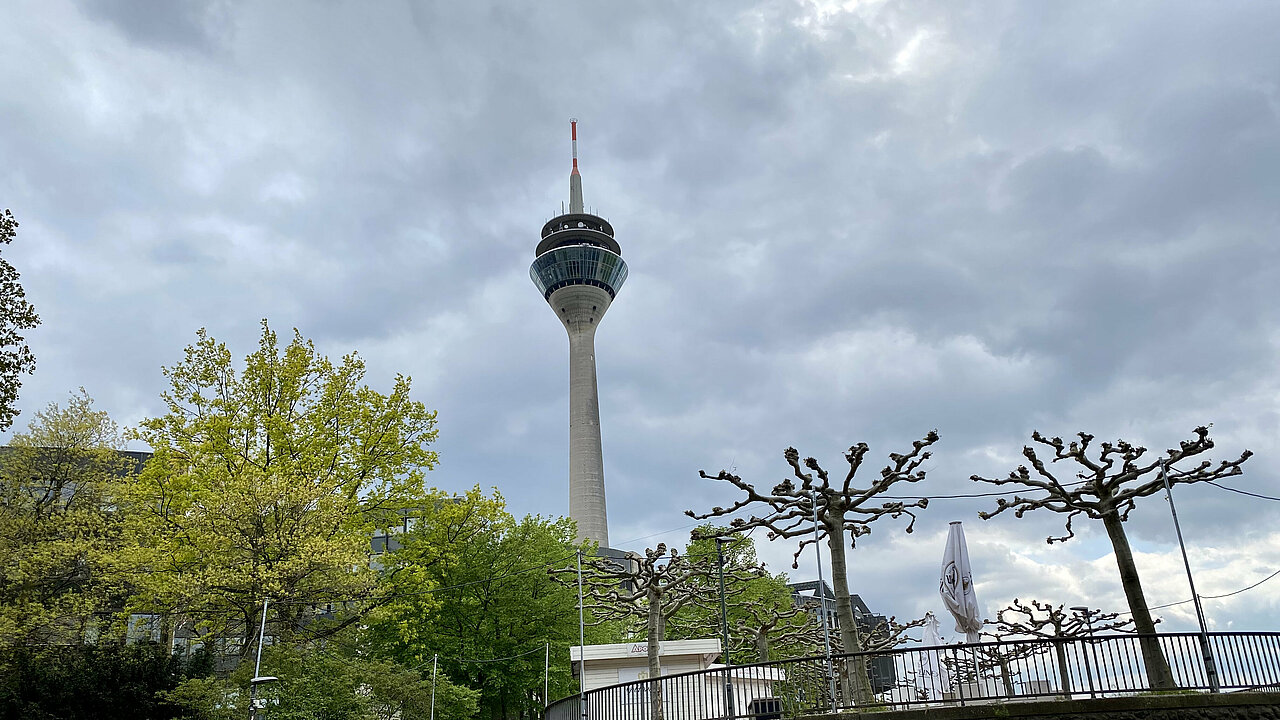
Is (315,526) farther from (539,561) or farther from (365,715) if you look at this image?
(539,561)

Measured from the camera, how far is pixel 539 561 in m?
37.5

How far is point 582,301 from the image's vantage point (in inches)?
4097

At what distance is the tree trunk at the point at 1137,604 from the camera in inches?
618

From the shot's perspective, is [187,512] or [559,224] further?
[559,224]

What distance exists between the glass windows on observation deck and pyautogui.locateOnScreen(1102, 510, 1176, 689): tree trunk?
87.7 m

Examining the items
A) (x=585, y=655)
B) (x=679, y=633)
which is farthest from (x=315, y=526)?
(x=679, y=633)

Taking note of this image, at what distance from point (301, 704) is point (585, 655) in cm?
1487

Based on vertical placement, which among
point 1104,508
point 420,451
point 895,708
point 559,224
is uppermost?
point 559,224

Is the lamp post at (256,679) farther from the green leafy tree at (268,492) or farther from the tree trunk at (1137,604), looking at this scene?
the tree trunk at (1137,604)

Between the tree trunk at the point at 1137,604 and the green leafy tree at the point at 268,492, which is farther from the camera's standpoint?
the green leafy tree at the point at 268,492

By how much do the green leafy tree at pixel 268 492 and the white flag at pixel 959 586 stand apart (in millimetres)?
14068

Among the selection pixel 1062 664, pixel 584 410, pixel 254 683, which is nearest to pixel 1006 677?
pixel 1062 664

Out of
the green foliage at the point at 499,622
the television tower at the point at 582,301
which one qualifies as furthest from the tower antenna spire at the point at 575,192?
the green foliage at the point at 499,622

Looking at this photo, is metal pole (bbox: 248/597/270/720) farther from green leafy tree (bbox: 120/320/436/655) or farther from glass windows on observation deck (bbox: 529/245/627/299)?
glass windows on observation deck (bbox: 529/245/627/299)
